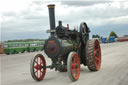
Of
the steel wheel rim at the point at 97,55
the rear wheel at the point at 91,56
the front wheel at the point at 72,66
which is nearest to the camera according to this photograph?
the front wheel at the point at 72,66

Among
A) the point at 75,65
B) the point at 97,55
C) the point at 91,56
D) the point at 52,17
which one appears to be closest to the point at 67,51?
the point at 75,65

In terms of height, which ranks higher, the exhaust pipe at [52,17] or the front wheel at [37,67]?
the exhaust pipe at [52,17]

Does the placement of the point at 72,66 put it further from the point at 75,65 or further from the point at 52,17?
the point at 52,17

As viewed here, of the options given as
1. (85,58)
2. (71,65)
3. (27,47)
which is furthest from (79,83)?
(27,47)

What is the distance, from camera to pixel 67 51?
770 centimetres

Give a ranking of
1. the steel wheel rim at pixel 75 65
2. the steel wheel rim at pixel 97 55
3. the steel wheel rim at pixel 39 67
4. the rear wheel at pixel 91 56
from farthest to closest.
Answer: the steel wheel rim at pixel 97 55 < the rear wheel at pixel 91 56 < the steel wheel rim at pixel 39 67 < the steel wheel rim at pixel 75 65

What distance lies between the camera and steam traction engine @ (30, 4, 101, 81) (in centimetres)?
691

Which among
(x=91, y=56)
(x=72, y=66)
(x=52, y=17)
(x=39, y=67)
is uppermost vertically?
(x=52, y=17)

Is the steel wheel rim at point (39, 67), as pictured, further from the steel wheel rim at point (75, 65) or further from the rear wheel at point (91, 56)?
the rear wheel at point (91, 56)

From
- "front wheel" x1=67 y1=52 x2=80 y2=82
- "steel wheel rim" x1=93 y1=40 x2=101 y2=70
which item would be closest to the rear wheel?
"steel wheel rim" x1=93 y1=40 x2=101 y2=70

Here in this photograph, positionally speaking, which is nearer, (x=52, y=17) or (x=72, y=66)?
(x=72, y=66)

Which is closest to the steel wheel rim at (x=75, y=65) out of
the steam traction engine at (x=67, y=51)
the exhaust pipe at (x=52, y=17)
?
the steam traction engine at (x=67, y=51)

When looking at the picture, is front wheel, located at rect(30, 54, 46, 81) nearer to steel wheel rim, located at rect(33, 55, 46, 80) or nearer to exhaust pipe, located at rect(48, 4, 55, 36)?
steel wheel rim, located at rect(33, 55, 46, 80)

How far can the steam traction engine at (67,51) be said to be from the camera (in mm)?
6914
